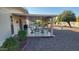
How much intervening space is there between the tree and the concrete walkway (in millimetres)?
303

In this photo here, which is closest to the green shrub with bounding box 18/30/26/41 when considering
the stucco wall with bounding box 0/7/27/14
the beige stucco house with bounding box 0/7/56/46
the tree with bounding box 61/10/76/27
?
the beige stucco house with bounding box 0/7/56/46

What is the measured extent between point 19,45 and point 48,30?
0.83 metres

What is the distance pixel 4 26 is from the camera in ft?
15.9

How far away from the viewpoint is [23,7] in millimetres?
4574

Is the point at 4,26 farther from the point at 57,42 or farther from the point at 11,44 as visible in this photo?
the point at 57,42

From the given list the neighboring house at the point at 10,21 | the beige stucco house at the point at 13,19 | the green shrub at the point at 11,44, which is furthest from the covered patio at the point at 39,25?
the green shrub at the point at 11,44

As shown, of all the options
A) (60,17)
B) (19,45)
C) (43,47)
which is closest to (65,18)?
(60,17)

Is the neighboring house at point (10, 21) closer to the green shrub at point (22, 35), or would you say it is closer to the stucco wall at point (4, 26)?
the stucco wall at point (4, 26)

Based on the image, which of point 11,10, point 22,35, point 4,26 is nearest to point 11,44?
point 22,35

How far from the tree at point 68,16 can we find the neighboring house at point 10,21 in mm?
928

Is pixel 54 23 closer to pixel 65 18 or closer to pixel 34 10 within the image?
pixel 65 18

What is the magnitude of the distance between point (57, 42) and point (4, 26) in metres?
1.40

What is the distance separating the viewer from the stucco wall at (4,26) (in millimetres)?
4723

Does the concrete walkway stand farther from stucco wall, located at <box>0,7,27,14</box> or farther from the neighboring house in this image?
stucco wall, located at <box>0,7,27,14</box>
